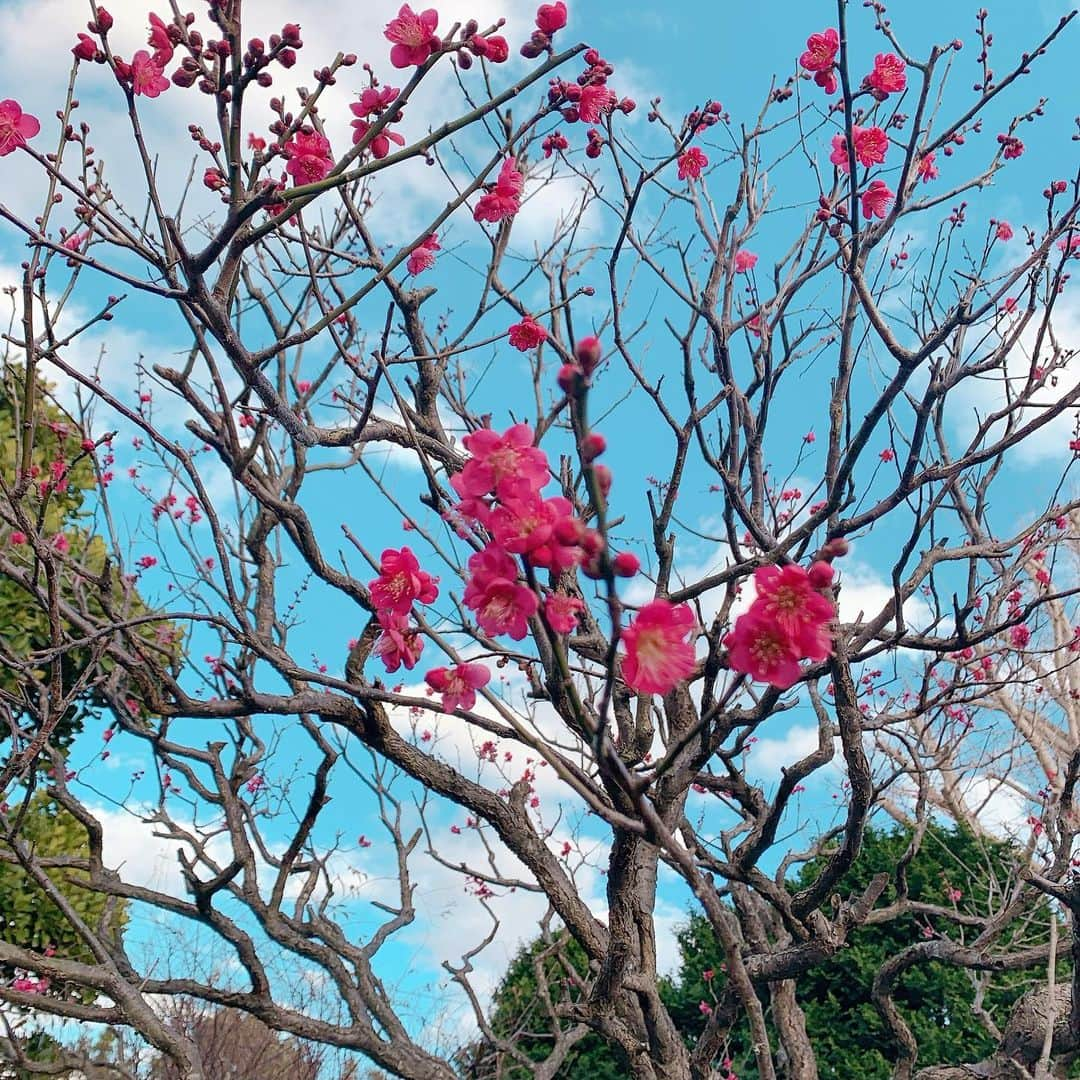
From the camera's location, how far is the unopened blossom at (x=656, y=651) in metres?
1.22

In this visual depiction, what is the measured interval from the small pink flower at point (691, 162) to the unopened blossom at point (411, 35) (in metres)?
1.70

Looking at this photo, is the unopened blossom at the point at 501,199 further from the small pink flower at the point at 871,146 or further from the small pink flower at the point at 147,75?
the small pink flower at the point at 871,146

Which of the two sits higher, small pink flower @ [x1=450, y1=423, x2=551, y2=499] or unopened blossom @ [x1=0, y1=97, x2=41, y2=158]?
unopened blossom @ [x1=0, y1=97, x2=41, y2=158]

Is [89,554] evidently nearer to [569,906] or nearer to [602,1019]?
[569,906]

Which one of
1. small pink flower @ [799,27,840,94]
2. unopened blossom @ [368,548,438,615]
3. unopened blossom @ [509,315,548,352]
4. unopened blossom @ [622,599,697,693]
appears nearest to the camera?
unopened blossom @ [622,599,697,693]

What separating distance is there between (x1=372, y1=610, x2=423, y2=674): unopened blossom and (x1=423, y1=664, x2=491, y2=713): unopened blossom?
18cm

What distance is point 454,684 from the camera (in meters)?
1.52

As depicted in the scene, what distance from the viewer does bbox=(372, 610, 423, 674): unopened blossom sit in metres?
1.71

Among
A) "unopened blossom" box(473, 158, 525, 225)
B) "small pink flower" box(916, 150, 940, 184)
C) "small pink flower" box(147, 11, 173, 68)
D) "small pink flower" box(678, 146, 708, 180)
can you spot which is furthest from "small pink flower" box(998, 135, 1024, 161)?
"small pink flower" box(147, 11, 173, 68)

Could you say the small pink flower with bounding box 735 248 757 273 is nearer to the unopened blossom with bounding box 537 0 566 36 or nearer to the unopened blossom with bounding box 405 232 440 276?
the unopened blossom with bounding box 405 232 440 276

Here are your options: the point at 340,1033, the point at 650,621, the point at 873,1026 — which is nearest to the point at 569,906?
the point at 340,1033

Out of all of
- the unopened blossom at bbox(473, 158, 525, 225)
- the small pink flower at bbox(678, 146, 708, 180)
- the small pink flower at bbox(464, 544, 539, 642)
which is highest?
the small pink flower at bbox(678, 146, 708, 180)

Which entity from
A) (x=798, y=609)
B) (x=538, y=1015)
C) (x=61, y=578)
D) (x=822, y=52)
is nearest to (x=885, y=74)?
Answer: (x=822, y=52)

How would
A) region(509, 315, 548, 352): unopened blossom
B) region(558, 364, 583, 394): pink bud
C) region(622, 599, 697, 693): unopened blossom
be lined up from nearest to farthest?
region(558, 364, 583, 394): pink bud
region(622, 599, 697, 693): unopened blossom
region(509, 315, 548, 352): unopened blossom
